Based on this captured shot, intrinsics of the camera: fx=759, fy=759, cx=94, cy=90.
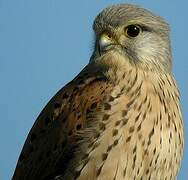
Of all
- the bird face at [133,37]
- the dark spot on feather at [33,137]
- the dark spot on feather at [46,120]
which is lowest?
the dark spot on feather at [33,137]

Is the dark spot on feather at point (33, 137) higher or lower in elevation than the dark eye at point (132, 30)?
lower

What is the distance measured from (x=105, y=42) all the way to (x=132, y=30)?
374 mm

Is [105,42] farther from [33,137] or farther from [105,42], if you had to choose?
[33,137]

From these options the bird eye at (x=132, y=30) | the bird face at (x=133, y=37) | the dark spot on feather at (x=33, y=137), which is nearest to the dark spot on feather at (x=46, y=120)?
the dark spot on feather at (x=33, y=137)

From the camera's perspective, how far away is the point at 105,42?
779cm

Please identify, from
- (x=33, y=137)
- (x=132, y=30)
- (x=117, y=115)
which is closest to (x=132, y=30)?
(x=132, y=30)

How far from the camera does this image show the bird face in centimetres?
787

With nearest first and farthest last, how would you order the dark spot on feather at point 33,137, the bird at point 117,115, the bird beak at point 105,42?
the bird at point 117,115 < the bird beak at point 105,42 < the dark spot on feather at point 33,137

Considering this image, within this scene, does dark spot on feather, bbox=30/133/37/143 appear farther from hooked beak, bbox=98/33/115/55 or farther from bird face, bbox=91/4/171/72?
hooked beak, bbox=98/33/115/55

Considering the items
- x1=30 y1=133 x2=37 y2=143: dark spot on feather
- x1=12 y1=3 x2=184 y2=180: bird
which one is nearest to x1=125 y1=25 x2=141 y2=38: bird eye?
x1=12 y1=3 x2=184 y2=180: bird

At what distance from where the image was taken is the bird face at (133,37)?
7.87 meters

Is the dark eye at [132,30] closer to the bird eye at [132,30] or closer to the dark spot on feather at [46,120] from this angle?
the bird eye at [132,30]

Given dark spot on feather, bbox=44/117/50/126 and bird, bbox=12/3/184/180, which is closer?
bird, bbox=12/3/184/180

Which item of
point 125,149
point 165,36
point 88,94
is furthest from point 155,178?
point 165,36
